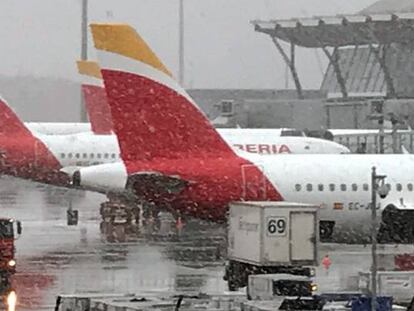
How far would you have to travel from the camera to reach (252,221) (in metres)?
28.3

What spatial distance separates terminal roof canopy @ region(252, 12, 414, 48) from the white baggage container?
201ft

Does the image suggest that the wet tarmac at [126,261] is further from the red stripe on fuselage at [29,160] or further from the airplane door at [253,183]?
the red stripe on fuselage at [29,160]

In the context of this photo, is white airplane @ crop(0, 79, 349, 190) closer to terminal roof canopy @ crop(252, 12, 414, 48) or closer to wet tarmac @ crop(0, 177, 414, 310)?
wet tarmac @ crop(0, 177, 414, 310)

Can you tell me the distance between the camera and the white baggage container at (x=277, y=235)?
27.7 m

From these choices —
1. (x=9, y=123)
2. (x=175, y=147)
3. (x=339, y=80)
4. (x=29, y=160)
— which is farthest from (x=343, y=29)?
(x=175, y=147)

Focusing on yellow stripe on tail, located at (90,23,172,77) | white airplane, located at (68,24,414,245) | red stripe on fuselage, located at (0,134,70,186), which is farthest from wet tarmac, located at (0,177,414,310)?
yellow stripe on tail, located at (90,23,172,77)

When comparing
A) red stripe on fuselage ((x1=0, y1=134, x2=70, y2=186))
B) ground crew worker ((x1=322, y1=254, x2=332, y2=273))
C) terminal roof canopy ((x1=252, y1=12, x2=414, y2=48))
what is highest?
terminal roof canopy ((x1=252, y1=12, x2=414, y2=48))

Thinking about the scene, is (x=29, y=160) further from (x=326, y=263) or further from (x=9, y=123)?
Answer: (x=326, y=263)

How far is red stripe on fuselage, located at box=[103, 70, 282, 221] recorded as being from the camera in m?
32.5

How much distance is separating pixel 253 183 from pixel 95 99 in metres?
29.0

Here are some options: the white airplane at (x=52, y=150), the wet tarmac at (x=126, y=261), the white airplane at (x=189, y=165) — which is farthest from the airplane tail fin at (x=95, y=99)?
the white airplane at (x=189, y=165)

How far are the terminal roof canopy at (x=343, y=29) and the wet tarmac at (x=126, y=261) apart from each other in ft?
150

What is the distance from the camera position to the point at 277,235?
2770cm

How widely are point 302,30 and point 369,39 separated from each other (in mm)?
5457
